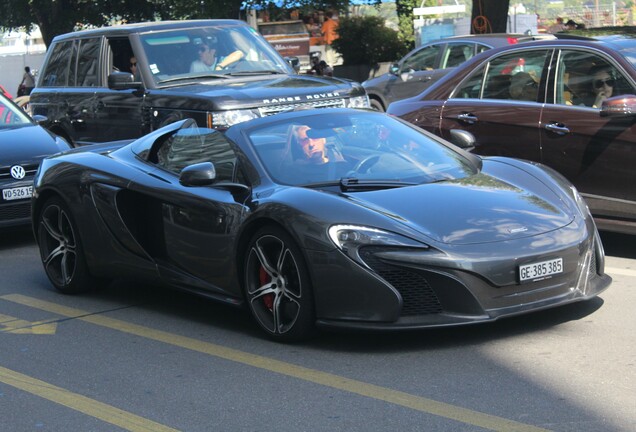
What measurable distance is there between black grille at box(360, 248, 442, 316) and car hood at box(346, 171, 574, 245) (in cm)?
25

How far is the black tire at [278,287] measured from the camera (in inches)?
227

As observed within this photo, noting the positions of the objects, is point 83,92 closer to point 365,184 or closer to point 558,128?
point 558,128

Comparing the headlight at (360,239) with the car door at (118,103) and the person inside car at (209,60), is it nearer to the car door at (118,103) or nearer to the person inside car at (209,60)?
the car door at (118,103)

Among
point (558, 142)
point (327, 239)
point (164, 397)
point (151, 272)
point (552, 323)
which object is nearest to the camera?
point (164, 397)

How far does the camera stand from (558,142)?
824 cm

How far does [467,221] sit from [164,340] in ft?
6.49

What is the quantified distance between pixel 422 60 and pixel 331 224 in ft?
42.8

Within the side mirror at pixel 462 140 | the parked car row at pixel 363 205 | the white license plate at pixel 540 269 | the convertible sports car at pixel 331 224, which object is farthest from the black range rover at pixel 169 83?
the white license plate at pixel 540 269

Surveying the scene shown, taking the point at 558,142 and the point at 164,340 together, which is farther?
the point at 558,142

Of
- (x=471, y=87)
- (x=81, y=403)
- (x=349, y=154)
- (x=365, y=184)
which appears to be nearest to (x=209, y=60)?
(x=471, y=87)

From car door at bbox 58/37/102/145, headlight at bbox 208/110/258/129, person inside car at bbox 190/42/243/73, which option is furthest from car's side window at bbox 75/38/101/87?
headlight at bbox 208/110/258/129

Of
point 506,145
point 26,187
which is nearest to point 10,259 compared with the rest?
point 26,187

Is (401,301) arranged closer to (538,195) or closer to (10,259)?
(538,195)

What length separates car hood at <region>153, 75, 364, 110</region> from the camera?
9.98 meters
